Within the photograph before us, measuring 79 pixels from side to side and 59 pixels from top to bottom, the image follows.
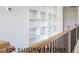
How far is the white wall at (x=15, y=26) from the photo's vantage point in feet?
4.66

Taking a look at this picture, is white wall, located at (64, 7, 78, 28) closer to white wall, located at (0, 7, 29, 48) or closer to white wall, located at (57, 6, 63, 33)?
white wall, located at (57, 6, 63, 33)

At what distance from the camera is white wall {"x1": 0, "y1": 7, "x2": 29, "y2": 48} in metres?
1.42

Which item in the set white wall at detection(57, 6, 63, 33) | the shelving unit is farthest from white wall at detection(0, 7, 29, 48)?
white wall at detection(57, 6, 63, 33)

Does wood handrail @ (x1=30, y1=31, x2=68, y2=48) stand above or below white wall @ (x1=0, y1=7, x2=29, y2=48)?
below

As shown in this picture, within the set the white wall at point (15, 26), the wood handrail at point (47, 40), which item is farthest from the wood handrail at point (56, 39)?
the white wall at point (15, 26)

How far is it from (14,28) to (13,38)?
0.28 ft

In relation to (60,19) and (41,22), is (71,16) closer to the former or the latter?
(60,19)

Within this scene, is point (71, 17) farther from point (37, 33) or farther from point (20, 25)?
point (20, 25)

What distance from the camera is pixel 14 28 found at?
143cm

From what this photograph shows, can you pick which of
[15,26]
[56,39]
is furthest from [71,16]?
[15,26]

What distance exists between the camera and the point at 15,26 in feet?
4.69

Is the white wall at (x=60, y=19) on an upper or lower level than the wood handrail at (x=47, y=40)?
upper

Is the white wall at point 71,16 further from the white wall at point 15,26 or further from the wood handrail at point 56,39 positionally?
the white wall at point 15,26
